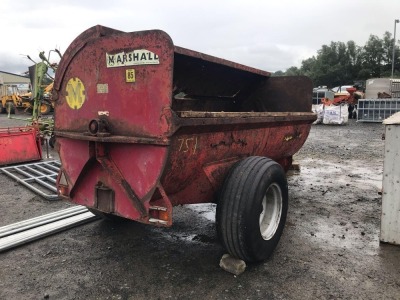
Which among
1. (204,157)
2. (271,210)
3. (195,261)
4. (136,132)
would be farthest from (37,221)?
(271,210)

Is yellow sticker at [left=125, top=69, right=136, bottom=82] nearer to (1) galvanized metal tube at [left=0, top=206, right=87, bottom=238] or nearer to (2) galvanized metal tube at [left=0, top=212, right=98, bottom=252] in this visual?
(2) galvanized metal tube at [left=0, top=212, right=98, bottom=252]

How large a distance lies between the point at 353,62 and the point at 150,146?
53.1 m

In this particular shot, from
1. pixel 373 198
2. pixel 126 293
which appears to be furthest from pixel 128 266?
pixel 373 198

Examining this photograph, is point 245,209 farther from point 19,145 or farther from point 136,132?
point 19,145

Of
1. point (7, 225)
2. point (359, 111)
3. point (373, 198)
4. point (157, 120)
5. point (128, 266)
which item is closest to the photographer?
point (157, 120)

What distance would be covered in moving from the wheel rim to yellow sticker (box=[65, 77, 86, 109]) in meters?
1.97

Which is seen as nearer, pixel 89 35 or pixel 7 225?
pixel 89 35

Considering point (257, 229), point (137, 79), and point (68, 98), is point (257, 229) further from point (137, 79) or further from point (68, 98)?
point (68, 98)

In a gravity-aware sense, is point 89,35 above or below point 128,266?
above

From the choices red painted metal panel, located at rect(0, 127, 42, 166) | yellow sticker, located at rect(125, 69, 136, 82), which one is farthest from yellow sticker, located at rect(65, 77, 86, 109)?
red painted metal panel, located at rect(0, 127, 42, 166)

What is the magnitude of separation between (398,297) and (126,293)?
84.1 inches

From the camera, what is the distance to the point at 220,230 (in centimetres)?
305

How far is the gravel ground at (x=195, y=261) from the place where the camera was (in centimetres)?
288

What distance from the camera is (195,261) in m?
3.36
